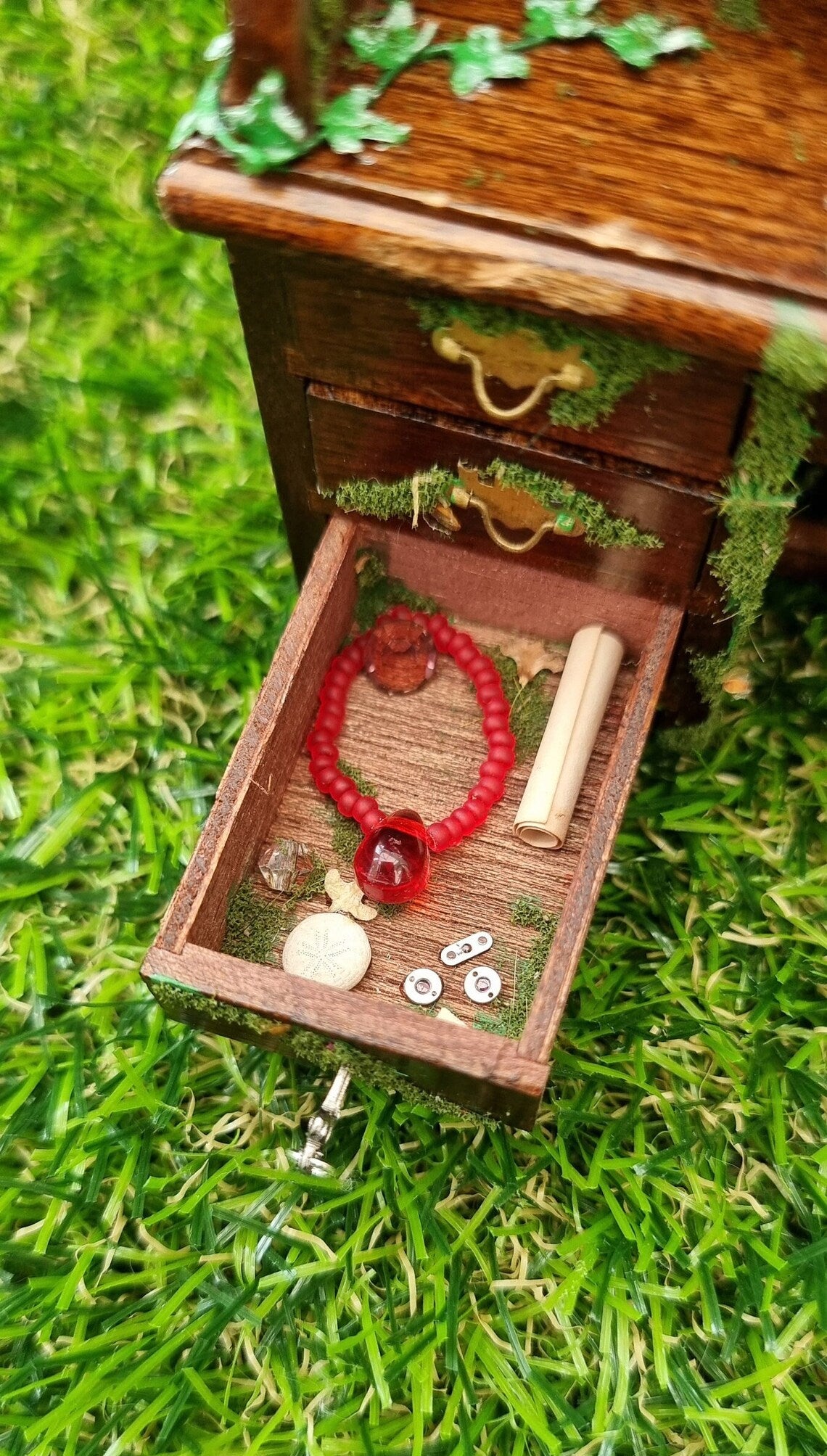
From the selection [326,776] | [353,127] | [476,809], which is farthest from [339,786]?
[353,127]

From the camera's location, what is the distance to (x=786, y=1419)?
105 cm

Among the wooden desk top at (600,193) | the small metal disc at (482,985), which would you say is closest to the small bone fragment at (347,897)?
the small metal disc at (482,985)

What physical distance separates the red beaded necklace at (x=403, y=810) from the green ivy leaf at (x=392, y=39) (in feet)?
1.74

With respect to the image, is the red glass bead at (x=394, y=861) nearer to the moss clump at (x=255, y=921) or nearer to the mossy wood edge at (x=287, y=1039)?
the moss clump at (x=255, y=921)

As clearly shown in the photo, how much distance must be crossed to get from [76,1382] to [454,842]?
22.9 inches

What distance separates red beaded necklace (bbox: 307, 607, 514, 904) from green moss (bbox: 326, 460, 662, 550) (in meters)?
0.15

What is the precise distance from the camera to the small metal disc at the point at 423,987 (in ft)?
3.67

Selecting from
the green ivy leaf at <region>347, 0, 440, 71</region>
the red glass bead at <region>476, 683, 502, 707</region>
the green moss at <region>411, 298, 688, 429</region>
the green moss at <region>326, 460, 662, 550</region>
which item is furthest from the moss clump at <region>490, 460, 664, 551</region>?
the green ivy leaf at <region>347, 0, 440, 71</region>

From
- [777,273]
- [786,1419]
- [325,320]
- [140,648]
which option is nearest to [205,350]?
[140,648]

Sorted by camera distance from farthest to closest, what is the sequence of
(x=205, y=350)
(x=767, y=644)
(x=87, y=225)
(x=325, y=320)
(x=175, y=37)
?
1. (x=175, y=37)
2. (x=87, y=225)
3. (x=205, y=350)
4. (x=767, y=644)
5. (x=325, y=320)

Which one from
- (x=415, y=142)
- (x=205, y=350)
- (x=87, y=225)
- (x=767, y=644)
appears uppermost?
(x=415, y=142)

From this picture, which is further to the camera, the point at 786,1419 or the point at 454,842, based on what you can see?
the point at 454,842

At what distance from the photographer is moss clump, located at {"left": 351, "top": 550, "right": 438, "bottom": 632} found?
126 centimetres

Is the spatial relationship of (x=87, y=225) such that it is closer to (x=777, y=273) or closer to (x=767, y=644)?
(x=767, y=644)
